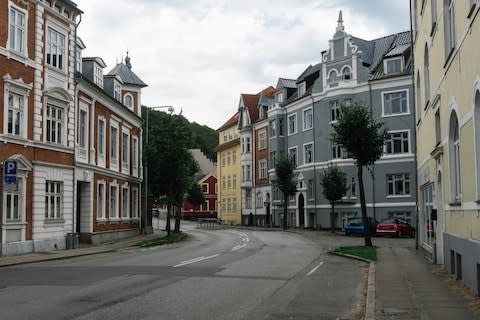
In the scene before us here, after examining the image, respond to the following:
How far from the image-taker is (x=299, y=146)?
5756cm

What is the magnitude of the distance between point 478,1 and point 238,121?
2592 inches

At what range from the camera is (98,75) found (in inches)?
1416

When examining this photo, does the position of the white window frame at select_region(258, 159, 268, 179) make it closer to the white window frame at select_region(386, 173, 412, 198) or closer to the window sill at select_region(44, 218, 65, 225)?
the white window frame at select_region(386, 173, 412, 198)

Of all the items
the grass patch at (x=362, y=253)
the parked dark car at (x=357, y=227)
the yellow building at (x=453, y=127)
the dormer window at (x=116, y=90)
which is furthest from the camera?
the parked dark car at (x=357, y=227)

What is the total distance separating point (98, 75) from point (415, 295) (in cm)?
2812

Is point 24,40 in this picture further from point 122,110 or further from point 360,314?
point 360,314

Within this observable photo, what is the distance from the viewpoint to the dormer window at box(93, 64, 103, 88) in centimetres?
3526

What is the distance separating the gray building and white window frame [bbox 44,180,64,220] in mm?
22220

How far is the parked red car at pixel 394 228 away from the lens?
40.5m

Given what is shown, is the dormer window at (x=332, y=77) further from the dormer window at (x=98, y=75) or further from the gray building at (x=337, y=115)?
the dormer window at (x=98, y=75)

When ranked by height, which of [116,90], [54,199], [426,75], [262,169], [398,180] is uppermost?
[116,90]

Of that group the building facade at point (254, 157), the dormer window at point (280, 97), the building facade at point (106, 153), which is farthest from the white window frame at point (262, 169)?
the building facade at point (106, 153)

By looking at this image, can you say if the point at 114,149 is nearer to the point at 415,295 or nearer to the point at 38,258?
the point at 38,258

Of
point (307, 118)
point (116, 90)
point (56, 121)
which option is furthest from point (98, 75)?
point (307, 118)
